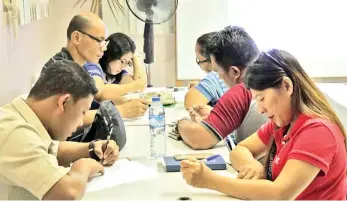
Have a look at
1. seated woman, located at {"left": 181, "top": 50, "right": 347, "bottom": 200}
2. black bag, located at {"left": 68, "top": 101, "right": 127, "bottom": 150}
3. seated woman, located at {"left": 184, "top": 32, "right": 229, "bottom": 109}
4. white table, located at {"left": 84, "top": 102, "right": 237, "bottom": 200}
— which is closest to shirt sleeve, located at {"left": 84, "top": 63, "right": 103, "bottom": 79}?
seated woman, located at {"left": 184, "top": 32, "right": 229, "bottom": 109}

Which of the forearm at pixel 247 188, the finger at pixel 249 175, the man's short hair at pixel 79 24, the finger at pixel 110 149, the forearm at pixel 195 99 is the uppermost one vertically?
the man's short hair at pixel 79 24

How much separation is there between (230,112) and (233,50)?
0.28m

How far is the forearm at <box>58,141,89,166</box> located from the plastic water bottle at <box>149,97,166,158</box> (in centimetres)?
30

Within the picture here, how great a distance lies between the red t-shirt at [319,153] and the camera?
1308mm

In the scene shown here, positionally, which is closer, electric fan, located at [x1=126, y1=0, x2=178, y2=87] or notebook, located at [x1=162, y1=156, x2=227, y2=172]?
notebook, located at [x1=162, y1=156, x2=227, y2=172]

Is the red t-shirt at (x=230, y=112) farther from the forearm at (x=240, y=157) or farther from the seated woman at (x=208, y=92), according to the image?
the seated woman at (x=208, y=92)

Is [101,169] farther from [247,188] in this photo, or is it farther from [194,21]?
[194,21]

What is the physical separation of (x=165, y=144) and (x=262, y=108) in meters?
0.68

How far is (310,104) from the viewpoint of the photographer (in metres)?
1.42

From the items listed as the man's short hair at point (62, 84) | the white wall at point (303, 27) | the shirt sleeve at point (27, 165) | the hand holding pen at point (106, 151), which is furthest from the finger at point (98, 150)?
the white wall at point (303, 27)

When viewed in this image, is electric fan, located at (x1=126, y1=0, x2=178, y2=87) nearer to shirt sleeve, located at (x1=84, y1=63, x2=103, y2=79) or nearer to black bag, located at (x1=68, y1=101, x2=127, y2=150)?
shirt sleeve, located at (x1=84, y1=63, x2=103, y2=79)

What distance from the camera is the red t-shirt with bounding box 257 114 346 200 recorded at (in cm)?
131

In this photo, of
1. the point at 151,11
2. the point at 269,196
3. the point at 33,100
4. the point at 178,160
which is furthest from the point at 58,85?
the point at 151,11

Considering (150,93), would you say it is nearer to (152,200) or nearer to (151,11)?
(151,11)
